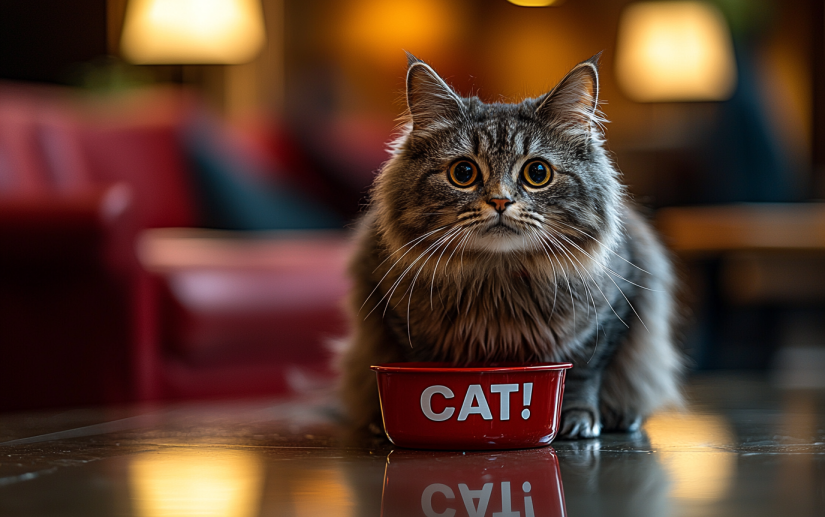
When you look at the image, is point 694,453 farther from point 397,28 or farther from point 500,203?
point 397,28

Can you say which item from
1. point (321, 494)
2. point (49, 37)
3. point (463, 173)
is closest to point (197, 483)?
point (321, 494)

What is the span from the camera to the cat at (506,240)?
1.02 m

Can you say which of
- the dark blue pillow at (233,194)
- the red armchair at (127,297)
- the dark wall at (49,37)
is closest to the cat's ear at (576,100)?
the red armchair at (127,297)

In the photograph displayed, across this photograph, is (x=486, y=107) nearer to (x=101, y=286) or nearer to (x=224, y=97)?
(x=101, y=286)

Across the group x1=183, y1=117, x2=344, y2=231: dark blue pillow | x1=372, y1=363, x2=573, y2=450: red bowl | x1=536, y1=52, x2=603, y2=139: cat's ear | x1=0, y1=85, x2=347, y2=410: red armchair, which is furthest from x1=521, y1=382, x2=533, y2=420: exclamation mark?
x1=183, y1=117, x2=344, y2=231: dark blue pillow

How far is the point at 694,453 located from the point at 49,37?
18.7 ft

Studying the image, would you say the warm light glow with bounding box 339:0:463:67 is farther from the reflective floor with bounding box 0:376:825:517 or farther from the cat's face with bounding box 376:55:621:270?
A: the reflective floor with bounding box 0:376:825:517

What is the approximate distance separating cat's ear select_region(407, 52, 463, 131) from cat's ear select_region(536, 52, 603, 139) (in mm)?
118

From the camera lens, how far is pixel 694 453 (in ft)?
3.05

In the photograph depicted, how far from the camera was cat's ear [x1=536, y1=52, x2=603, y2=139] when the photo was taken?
1074mm

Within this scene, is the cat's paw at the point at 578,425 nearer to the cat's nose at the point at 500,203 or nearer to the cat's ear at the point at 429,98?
the cat's nose at the point at 500,203

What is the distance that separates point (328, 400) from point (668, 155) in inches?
144

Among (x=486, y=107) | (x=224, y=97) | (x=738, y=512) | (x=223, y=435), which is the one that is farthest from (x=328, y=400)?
(x=224, y=97)

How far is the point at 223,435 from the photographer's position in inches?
43.6
